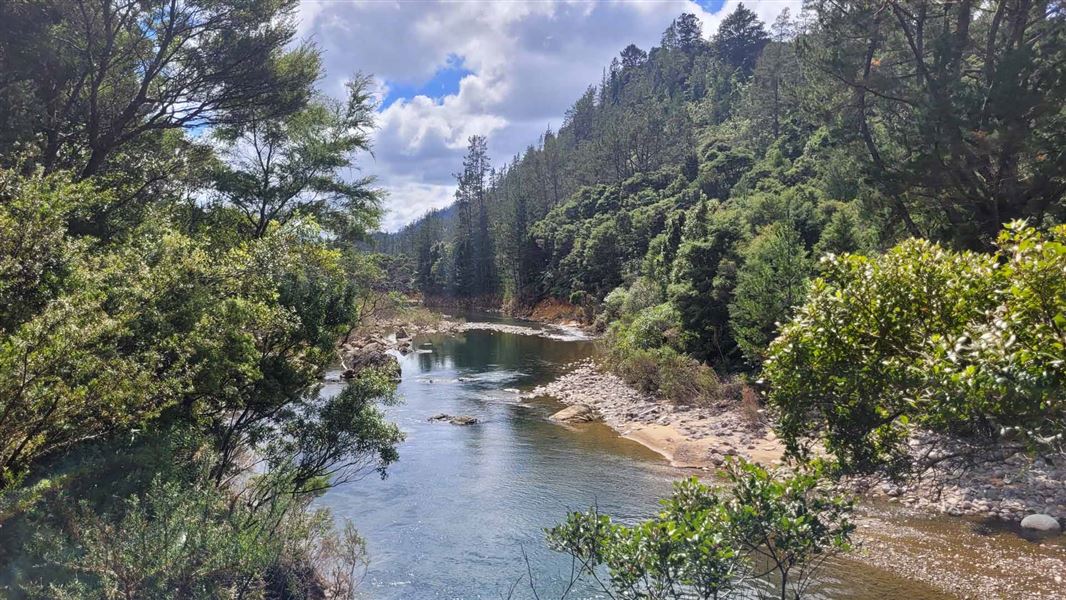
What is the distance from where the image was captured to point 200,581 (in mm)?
6727

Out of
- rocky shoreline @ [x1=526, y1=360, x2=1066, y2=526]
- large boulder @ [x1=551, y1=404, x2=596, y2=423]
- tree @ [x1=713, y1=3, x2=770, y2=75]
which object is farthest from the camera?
tree @ [x1=713, y1=3, x2=770, y2=75]

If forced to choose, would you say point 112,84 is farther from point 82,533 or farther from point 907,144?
point 907,144

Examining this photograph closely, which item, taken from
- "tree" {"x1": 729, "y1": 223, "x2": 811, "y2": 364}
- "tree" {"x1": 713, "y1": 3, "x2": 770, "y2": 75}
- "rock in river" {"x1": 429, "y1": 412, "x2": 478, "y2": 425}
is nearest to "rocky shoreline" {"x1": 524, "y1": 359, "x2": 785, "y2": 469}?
"tree" {"x1": 729, "y1": 223, "x2": 811, "y2": 364}

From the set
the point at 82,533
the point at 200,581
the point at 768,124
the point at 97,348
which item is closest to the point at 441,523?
the point at 200,581

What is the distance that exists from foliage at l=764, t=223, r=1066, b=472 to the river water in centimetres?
645

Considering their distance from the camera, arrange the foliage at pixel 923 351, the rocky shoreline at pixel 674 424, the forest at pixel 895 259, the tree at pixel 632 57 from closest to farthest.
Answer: the foliage at pixel 923 351, the forest at pixel 895 259, the rocky shoreline at pixel 674 424, the tree at pixel 632 57

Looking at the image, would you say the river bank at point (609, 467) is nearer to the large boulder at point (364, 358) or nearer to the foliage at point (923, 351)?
the large boulder at point (364, 358)

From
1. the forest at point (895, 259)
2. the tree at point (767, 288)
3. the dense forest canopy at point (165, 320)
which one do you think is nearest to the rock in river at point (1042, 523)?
the forest at point (895, 259)

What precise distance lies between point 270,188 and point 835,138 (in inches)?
682

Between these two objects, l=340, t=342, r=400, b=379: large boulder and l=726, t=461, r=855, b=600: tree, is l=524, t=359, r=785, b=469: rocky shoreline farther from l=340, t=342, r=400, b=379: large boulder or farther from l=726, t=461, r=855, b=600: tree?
l=726, t=461, r=855, b=600: tree

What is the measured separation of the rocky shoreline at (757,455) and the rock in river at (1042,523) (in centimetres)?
5

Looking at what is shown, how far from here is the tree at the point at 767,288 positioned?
2159cm

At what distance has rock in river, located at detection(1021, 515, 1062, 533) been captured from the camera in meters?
11.4

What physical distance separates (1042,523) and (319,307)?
14661mm
